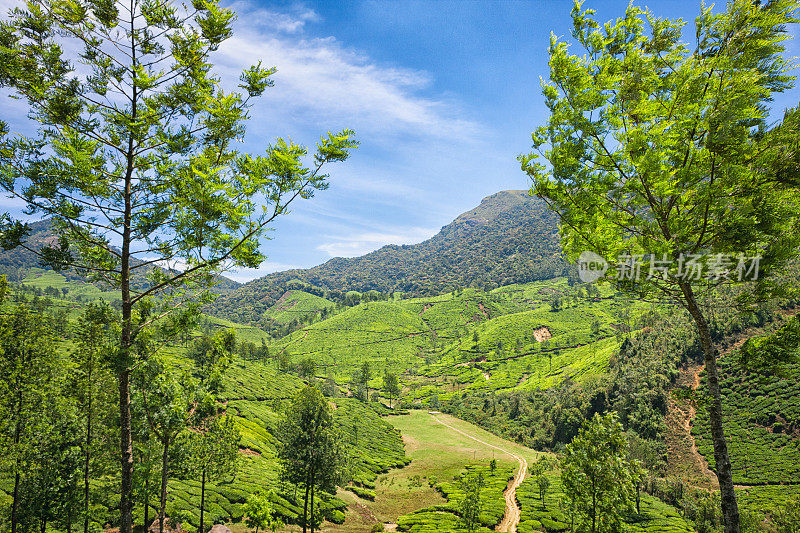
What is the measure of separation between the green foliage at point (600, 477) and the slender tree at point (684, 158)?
13.4 metres

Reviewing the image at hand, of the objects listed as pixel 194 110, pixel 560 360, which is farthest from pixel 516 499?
pixel 560 360

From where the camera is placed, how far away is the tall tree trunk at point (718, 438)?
5.74 meters

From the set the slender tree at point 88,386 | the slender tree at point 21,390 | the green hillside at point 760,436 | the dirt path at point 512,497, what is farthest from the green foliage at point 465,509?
the green hillside at point 760,436

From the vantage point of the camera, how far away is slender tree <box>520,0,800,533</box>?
5285 millimetres

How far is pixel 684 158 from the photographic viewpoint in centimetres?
572

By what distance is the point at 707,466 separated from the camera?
2317 inches

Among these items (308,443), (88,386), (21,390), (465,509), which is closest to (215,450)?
(308,443)

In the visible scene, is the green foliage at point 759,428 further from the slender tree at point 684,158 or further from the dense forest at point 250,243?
the slender tree at point 684,158

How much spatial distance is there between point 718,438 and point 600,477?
1386 cm

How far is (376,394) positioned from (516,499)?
82482 millimetres

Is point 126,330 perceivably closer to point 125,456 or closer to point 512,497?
point 125,456

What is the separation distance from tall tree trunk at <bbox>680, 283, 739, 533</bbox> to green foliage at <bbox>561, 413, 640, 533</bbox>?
1299cm

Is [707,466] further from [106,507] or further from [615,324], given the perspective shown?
[615,324]

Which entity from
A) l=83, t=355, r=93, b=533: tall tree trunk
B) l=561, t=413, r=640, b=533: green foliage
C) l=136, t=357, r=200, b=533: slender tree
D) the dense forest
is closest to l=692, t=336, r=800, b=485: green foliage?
the dense forest
